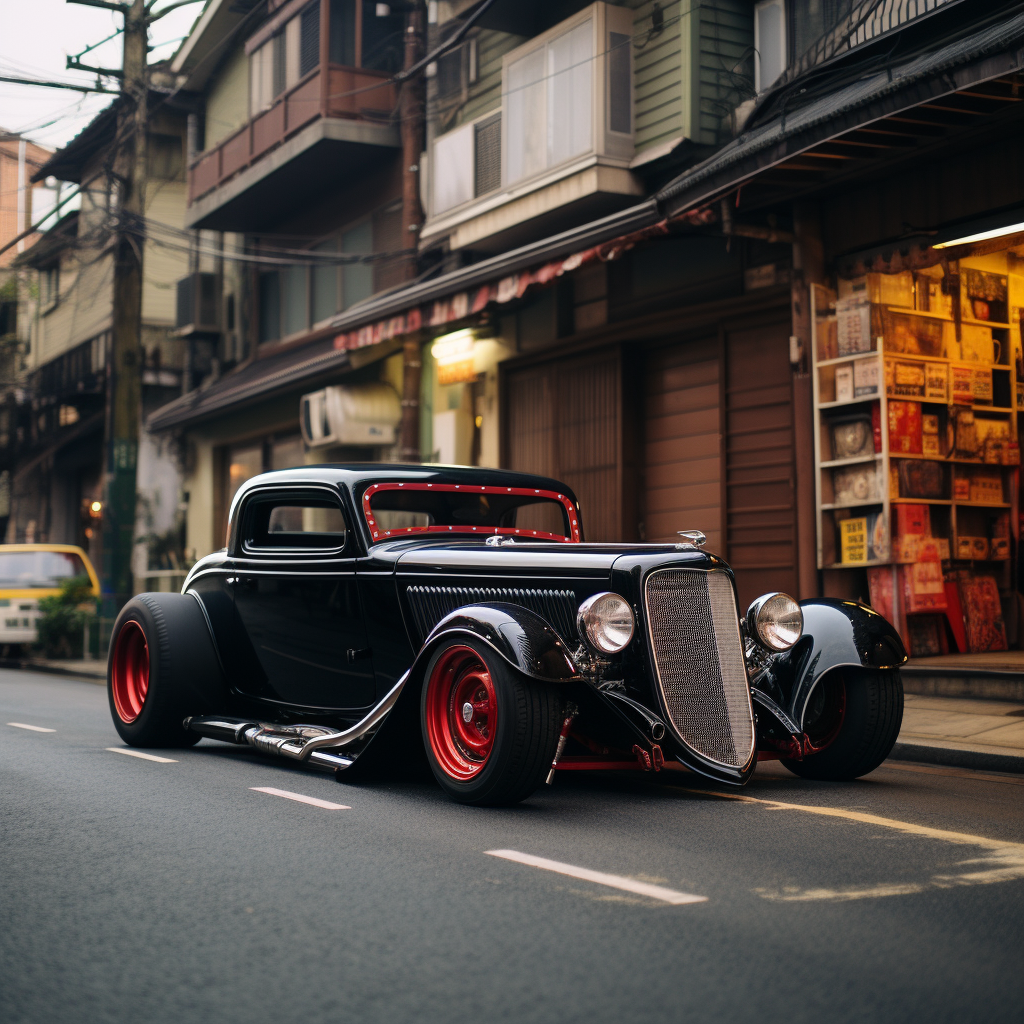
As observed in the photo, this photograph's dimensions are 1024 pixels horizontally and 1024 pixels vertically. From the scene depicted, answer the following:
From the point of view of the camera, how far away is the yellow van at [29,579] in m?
18.6

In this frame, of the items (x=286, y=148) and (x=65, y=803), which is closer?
(x=65, y=803)

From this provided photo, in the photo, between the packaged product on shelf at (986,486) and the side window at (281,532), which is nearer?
the side window at (281,532)

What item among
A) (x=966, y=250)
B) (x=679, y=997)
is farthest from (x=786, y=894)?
(x=966, y=250)

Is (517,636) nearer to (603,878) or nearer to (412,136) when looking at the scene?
(603,878)

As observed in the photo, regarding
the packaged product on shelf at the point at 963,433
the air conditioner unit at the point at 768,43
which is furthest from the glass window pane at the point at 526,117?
the packaged product on shelf at the point at 963,433

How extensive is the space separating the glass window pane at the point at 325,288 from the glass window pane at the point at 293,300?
1.38 ft

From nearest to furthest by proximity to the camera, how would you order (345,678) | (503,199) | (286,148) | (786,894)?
(786,894), (345,678), (503,199), (286,148)

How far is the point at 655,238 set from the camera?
11.7m

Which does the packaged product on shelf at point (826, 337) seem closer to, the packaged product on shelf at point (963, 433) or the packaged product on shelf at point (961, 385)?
the packaged product on shelf at point (961, 385)

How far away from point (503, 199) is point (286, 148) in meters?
5.48

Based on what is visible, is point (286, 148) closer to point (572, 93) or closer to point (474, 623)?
point (572, 93)

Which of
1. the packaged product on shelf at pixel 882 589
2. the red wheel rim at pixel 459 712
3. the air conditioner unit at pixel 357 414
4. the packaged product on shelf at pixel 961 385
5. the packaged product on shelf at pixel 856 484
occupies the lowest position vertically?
the red wheel rim at pixel 459 712

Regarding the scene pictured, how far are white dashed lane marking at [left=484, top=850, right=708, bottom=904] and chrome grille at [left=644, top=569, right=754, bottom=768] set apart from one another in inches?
51.7

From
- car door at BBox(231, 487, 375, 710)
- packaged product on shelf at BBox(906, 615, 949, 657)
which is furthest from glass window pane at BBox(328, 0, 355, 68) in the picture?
car door at BBox(231, 487, 375, 710)
